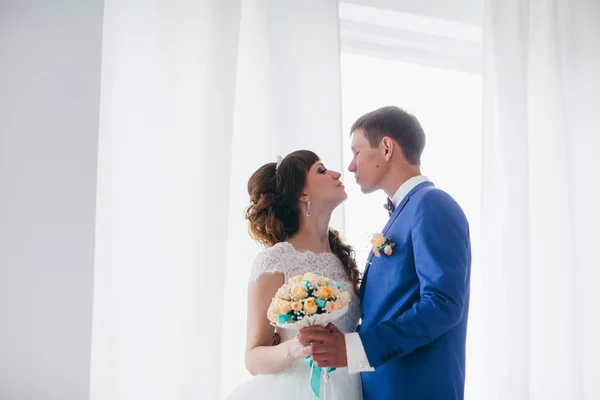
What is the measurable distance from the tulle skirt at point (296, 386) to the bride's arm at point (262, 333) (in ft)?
0.10

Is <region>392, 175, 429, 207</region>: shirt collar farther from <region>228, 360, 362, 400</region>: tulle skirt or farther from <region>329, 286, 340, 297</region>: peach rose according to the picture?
<region>228, 360, 362, 400</region>: tulle skirt

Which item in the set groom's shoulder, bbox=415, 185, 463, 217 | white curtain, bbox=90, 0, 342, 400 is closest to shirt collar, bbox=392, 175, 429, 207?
groom's shoulder, bbox=415, 185, 463, 217

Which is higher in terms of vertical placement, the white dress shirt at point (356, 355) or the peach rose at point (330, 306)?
the peach rose at point (330, 306)

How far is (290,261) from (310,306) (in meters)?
0.43

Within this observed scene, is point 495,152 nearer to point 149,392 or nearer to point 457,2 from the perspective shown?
point 457,2

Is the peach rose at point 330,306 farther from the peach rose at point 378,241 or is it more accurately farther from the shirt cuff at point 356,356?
the peach rose at point 378,241

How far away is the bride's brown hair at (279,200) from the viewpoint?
205 cm

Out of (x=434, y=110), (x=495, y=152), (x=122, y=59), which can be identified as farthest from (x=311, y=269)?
(x=434, y=110)

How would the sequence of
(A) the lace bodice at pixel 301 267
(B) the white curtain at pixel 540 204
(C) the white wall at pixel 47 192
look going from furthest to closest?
(B) the white curtain at pixel 540 204 → (C) the white wall at pixel 47 192 → (A) the lace bodice at pixel 301 267

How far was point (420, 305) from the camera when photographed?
1569 mm

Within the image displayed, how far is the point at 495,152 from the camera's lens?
10.1ft

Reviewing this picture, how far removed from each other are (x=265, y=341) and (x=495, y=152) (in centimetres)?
176

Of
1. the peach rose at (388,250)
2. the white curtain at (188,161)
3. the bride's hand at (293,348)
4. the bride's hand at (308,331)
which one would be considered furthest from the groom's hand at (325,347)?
the white curtain at (188,161)

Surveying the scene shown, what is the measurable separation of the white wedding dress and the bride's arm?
0.03 meters
